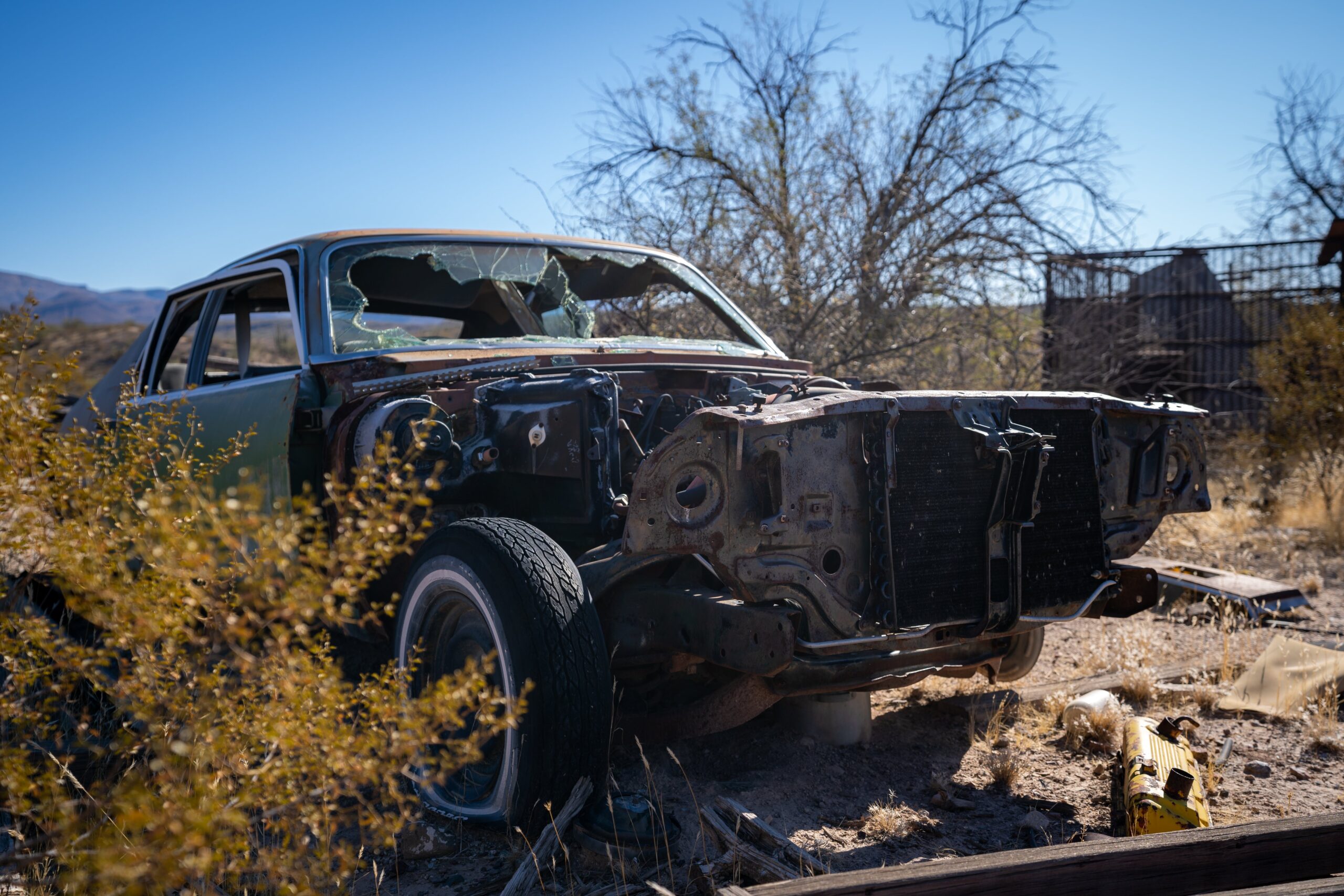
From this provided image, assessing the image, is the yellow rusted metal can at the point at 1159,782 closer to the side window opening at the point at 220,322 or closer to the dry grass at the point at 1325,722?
the dry grass at the point at 1325,722

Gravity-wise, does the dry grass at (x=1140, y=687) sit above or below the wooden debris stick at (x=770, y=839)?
below

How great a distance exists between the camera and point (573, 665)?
101 inches

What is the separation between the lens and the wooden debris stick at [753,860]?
235 cm

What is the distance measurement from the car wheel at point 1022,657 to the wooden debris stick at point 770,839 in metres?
1.49

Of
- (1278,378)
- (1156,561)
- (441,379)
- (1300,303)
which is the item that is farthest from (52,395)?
(1300,303)

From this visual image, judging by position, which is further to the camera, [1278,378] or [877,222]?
[1278,378]

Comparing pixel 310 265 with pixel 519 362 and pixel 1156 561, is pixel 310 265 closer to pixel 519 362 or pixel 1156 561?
pixel 519 362

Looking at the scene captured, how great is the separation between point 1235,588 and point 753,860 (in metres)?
4.14

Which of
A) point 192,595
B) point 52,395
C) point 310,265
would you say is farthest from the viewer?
point 310,265

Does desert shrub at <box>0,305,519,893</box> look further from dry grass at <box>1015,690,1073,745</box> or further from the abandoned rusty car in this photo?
dry grass at <box>1015,690,1073,745</box>

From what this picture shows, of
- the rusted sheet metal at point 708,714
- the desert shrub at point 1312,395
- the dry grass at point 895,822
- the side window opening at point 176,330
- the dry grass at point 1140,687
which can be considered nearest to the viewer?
the dry grass at point 895,822

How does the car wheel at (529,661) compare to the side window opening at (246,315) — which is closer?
the car wheel at (529,661)

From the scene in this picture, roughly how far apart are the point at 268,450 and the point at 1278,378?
952cm

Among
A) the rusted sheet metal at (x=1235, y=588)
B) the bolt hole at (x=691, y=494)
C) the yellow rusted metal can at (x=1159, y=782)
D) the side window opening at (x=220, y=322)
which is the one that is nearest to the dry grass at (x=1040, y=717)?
the yellow rusted metal can at (x=1159, y=782)
